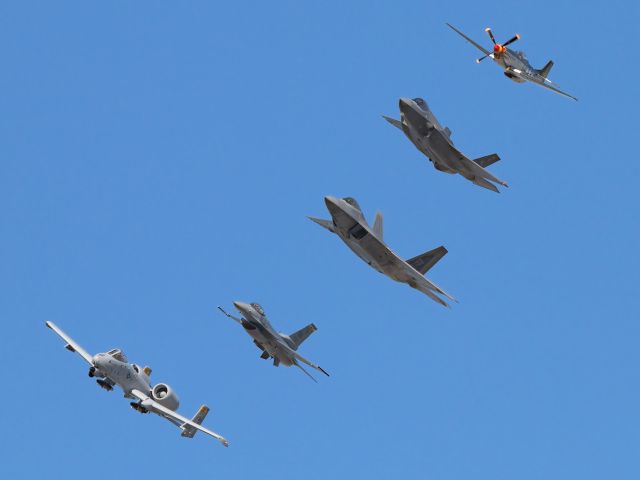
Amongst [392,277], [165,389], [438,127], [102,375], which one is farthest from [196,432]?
[438,127]

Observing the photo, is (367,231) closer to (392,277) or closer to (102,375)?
(392,277)

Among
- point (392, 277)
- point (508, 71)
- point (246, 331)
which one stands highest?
point (508, 71)

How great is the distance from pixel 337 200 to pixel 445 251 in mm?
15069

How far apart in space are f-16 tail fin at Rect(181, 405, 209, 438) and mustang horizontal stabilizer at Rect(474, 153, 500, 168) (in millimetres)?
38549

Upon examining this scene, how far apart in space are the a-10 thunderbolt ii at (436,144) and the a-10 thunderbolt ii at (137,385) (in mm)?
35422

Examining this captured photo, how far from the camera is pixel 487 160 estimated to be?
11106 centimetres

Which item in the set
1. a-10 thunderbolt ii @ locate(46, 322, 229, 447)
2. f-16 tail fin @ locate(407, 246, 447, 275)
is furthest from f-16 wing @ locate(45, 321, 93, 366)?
f-16 tail fin @ locate(407, 246, 447, 275)

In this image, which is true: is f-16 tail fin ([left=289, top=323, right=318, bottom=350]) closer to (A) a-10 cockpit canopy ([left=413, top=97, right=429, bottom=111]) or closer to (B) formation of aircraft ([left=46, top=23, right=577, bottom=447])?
(B) formation of aircraft ([left=46, top=23, right=577, bottom=447])

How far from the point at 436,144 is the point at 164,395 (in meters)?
37.3

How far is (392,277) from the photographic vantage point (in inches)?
3994

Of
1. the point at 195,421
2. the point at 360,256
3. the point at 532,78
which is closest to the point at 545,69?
the point at 532,78

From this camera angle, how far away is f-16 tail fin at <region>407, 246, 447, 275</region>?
104 m

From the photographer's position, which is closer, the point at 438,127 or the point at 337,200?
the point at 337,200

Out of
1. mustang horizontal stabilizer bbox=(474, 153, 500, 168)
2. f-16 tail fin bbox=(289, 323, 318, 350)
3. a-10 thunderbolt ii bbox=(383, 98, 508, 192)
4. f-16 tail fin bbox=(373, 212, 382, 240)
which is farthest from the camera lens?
f-16 tail fin bbox=(289, 323, 318, 350)
